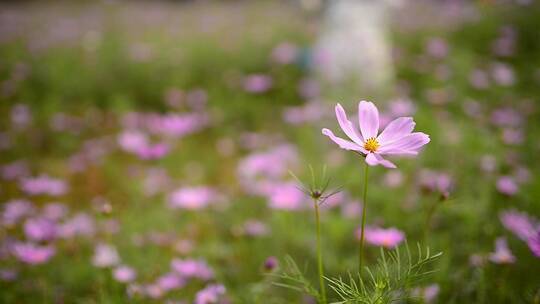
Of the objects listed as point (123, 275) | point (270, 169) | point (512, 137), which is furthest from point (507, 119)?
point (123, 275)

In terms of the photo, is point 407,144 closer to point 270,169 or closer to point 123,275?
point 123,275

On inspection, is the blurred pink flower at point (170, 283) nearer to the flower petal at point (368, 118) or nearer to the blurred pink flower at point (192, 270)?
the blurred pink flower at point (192, 270)

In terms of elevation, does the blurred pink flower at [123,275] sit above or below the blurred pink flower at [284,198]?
below

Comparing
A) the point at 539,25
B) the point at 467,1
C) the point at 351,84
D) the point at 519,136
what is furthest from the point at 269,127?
the point at 467,1

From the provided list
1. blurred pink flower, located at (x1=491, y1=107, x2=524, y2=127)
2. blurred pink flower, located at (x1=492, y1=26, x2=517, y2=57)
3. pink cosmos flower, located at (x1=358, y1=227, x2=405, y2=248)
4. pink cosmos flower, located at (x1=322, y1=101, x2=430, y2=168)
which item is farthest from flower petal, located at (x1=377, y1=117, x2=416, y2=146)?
blurred pink flower, located at (x1=492, y1=26, x2=517, y2=57)

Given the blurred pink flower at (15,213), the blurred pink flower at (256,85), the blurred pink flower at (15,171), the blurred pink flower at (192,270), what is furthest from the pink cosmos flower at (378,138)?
the blurred pink flower at (256,85)

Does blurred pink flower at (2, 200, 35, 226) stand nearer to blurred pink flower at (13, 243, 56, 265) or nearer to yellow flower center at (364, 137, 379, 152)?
blurred pink flower at (13, 243, 56, 265)
